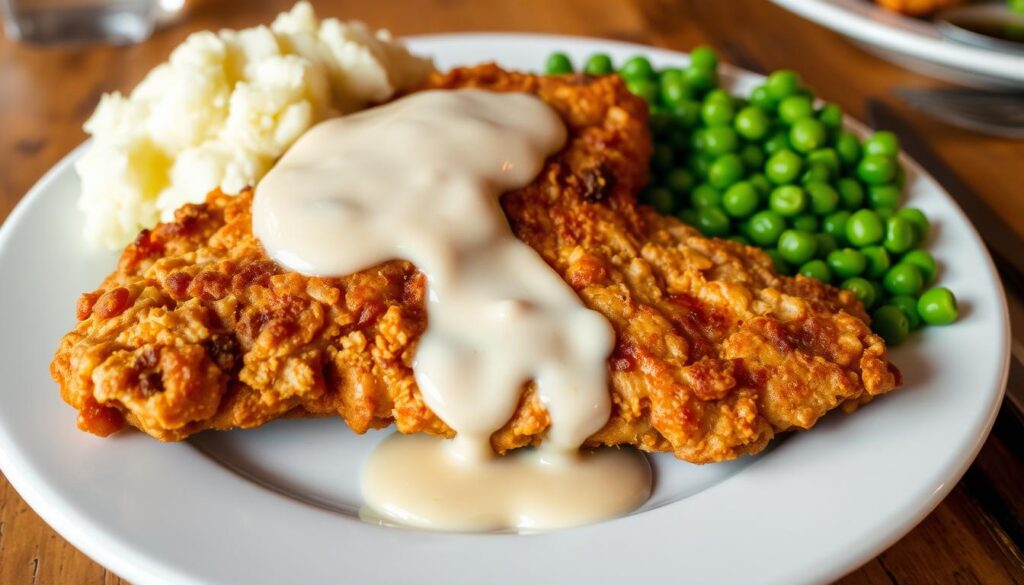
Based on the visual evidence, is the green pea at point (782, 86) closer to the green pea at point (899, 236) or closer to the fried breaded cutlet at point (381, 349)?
the green pea at point (899, 236)

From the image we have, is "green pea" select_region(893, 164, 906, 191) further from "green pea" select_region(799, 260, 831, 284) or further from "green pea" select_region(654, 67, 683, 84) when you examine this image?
"green pea" select_region(654, 67, 683, 84)

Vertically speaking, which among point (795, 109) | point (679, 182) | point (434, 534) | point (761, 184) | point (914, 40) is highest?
point (914, 40)

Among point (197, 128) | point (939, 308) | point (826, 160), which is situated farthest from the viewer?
point (826, 160)

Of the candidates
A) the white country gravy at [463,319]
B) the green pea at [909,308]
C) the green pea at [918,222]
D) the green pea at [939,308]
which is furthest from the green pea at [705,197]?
the white country gravy at [463,319]

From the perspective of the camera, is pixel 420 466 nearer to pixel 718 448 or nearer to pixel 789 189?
pixel 718 448

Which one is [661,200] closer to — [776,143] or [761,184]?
[761,184]

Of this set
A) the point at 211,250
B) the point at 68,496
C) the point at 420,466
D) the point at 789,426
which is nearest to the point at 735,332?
the point at 789,426

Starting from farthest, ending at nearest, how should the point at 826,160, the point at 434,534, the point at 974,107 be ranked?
1. the point at 974,107
2. the point at 826,160
3. the point at 434,534

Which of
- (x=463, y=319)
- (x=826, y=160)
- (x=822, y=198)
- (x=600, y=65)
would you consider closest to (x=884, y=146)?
(x=826, y=160)
